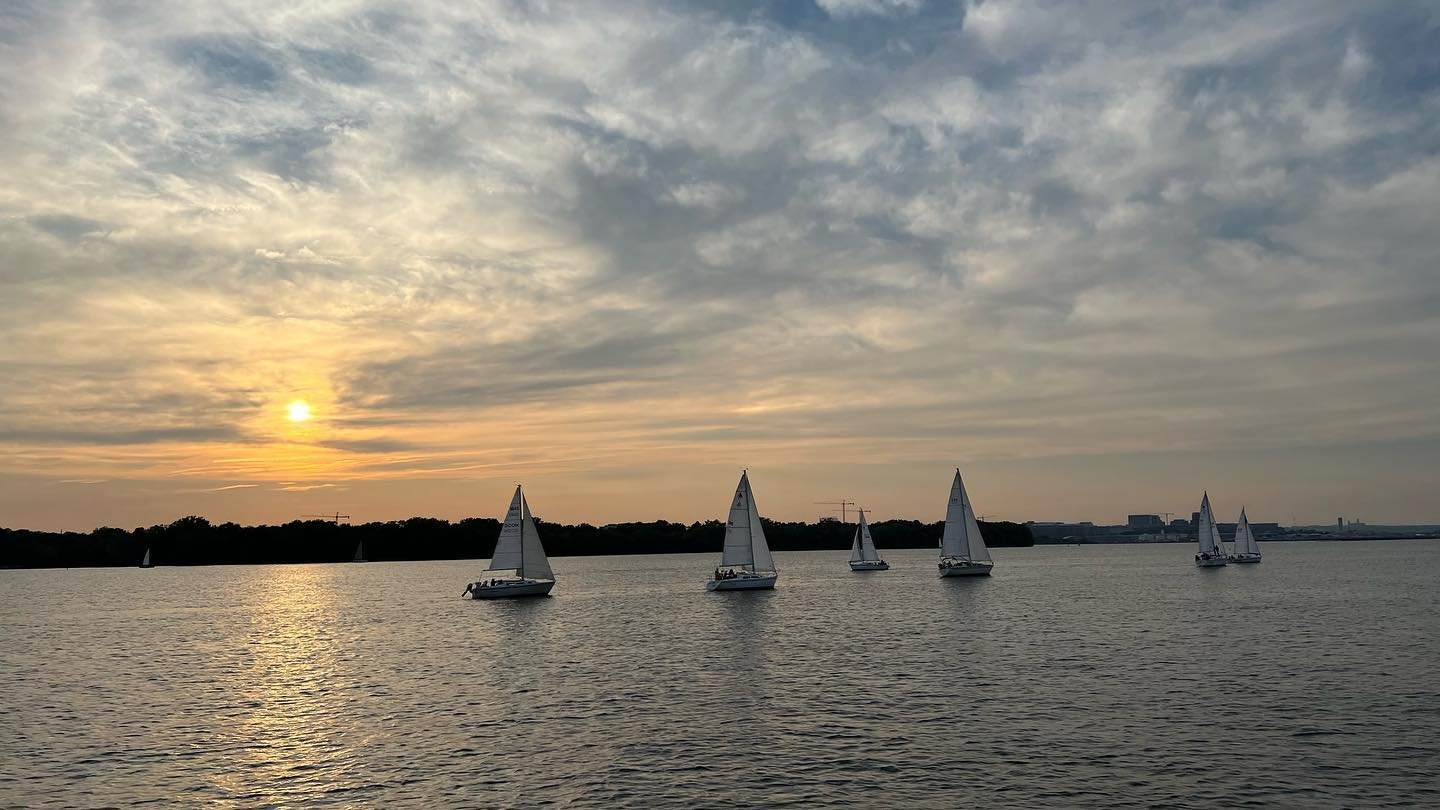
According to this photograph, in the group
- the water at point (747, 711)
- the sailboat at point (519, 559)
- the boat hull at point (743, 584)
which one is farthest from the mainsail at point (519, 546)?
the boat hull at point (743, 584)

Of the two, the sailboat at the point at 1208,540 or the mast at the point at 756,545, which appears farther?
the sailboat at the point at 1208,540

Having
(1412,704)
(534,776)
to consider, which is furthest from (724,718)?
(1412,704)

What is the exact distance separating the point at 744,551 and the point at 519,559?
91.6 ft

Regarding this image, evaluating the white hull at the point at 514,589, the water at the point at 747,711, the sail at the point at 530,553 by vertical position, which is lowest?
the water at the point at 747,711

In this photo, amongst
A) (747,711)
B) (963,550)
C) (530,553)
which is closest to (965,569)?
(963,550)

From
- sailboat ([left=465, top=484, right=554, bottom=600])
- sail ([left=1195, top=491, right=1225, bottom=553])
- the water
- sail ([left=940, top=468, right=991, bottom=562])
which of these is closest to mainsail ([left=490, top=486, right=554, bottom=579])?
sailboat ([left=465, top=484, right=554, bottom=600])

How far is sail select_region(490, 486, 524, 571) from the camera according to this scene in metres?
119

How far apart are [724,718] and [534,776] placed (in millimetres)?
12797

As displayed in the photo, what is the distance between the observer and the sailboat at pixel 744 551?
4975 inches

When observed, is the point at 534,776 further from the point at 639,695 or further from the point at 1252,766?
the point at 1252,766

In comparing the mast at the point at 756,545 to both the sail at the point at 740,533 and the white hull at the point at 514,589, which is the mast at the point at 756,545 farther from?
the white hull at the point at 514,589

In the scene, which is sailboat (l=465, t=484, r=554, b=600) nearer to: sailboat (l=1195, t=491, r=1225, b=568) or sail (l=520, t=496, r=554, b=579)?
sail (l=520, t=496, r=554, b=579)

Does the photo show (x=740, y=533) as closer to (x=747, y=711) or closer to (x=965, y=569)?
(x=965, y=569)

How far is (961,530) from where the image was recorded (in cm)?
15050
